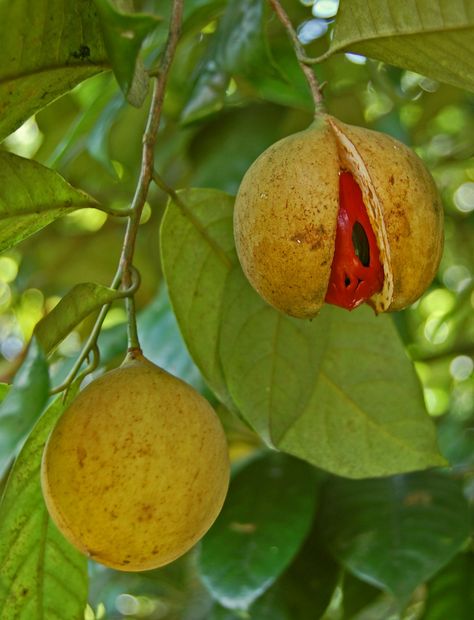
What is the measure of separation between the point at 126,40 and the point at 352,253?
354mm

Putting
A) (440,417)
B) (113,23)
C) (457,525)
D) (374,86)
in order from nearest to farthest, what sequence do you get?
(113,23)
(457,525)
(374,86)
(440,417)

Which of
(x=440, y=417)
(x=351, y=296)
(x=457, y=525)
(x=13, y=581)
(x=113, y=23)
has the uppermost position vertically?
(x=113, y=23)

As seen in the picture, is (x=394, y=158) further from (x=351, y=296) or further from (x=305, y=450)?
(x=305, y=450)

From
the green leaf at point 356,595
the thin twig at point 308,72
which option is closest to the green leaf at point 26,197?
the thin twig at point 308,72

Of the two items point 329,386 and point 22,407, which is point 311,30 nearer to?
point 329,386

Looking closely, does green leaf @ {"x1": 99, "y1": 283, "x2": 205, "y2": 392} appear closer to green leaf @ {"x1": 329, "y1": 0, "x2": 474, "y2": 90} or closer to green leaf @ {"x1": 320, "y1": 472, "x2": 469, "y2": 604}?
green leaf @ {"x1": 320, "y1": 472, "x2": 469, "y2": 604}

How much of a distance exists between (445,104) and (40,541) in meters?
1.77

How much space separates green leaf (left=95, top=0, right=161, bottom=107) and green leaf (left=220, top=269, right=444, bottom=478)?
0.38m

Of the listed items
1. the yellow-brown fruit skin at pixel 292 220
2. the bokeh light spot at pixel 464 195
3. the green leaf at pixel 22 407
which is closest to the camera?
the green leaf at pixel 22 407

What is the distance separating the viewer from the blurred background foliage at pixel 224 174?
1.89 metres

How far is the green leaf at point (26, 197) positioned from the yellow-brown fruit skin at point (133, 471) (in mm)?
206

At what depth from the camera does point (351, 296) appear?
4.03ft

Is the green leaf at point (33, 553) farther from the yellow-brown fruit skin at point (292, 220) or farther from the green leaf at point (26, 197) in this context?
the yellow-brown fruit skin at point (292, 220)

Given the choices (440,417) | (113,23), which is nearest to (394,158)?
(113,23)
